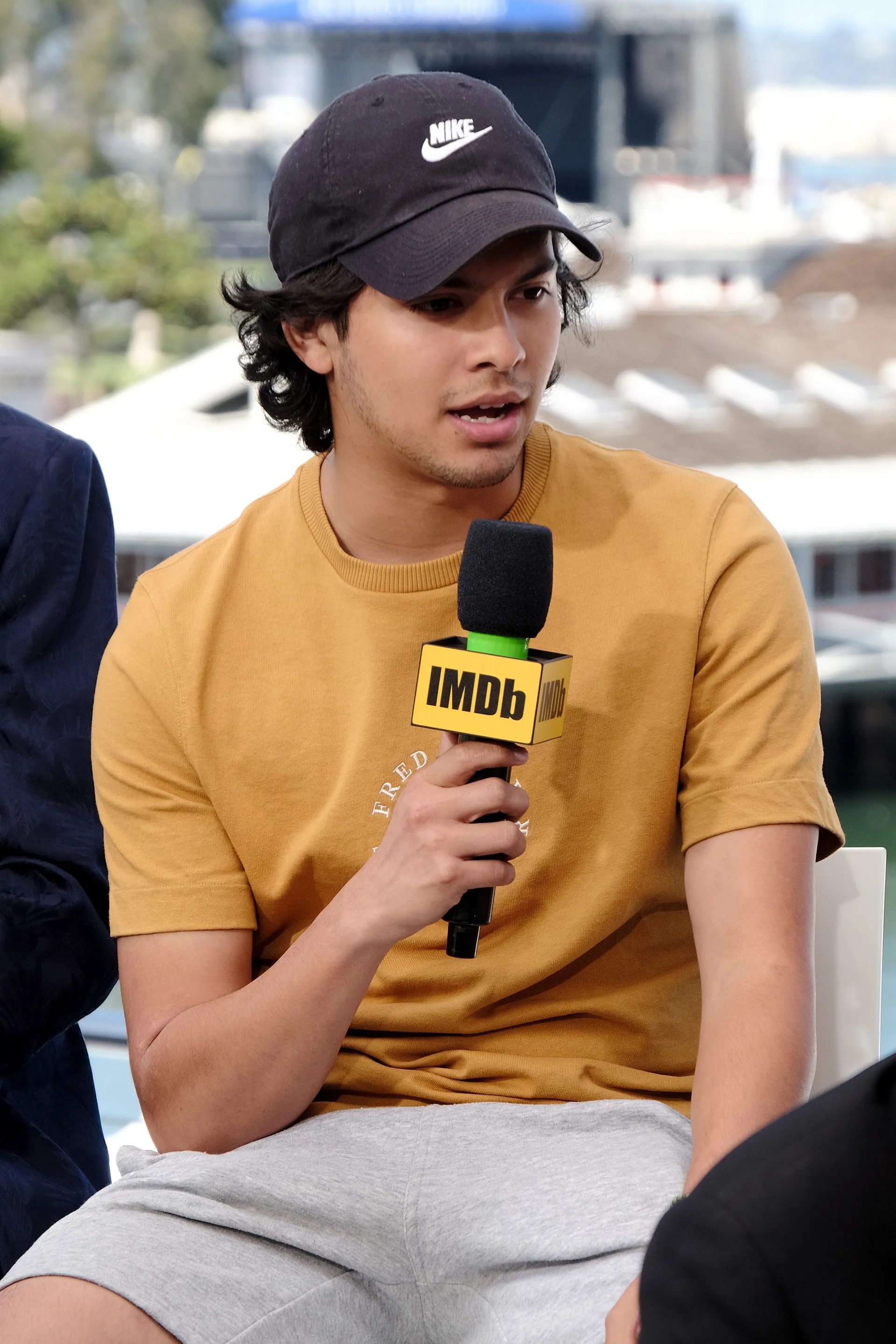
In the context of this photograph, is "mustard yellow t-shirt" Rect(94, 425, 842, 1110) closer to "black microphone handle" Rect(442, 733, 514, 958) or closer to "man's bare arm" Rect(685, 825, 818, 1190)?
"man's bare arm" Rect(685, 825, 818, 1190)

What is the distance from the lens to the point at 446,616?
124 centimetres

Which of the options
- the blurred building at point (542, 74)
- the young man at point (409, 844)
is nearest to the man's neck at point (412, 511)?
the young man at point (409, 844)

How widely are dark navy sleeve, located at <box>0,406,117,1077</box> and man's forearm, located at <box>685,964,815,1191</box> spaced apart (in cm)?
47

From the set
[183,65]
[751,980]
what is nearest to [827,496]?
[183,65]

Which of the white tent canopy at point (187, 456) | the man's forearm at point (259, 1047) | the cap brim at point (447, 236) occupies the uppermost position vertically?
the cap brim at point (447, 236)

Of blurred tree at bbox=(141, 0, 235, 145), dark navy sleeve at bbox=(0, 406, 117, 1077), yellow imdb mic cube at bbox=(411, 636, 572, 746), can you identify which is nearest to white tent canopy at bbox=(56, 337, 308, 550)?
blurred tree at bbox=(141, 0, 235, 145)

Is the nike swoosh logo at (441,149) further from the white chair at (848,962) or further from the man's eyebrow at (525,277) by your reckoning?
the white chair at (848,962)

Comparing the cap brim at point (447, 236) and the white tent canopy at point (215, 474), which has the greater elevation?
the cap brim at point (447, 236)

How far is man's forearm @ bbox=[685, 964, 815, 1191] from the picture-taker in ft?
3.41

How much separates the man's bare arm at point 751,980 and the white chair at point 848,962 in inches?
7.9

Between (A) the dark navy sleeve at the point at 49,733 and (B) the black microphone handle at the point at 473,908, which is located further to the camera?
(A) the dark navy sleeve at the point at 49,733

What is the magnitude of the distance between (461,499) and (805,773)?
0.33 metres

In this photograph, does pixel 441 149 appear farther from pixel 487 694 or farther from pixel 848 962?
pixel 848 962

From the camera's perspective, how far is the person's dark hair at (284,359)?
145 centimetres
